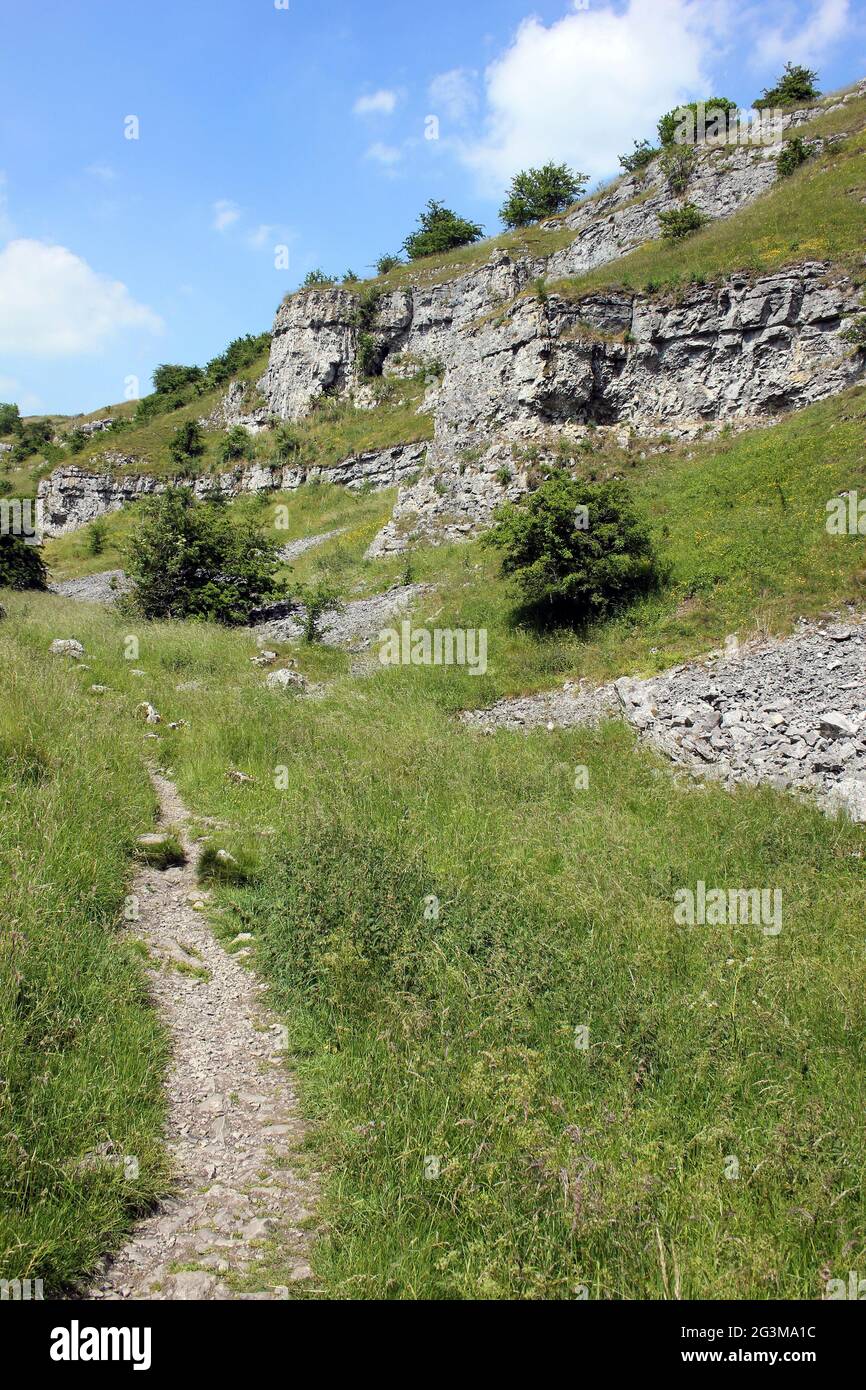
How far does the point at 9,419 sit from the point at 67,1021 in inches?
4563

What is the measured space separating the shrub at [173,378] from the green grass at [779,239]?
197ft

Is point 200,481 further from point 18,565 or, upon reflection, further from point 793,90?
point 793,90

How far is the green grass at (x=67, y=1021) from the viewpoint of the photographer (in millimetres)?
3062

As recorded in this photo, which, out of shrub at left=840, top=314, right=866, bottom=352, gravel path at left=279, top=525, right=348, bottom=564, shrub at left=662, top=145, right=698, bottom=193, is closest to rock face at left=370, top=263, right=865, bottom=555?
shrub at left=840, top=314, right=866, bottom=352

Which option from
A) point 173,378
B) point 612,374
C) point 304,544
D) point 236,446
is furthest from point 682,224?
point 173,378

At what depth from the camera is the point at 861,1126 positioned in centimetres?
379

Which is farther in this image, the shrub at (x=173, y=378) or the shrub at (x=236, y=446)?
the shrub at (x=173, y=378)

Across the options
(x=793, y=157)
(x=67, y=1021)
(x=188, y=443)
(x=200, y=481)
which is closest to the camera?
(x=67, y=1021)

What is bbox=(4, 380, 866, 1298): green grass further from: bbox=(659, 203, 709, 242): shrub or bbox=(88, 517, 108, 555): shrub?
bbox=(88, 517, 108, 555): shrub

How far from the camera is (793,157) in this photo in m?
40.1

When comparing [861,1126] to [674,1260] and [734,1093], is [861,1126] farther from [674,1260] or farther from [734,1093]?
[674,1260]

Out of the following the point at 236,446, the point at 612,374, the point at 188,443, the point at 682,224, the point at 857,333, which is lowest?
the point at 857,333

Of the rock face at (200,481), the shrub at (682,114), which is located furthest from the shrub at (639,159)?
the rock face at (200,481)

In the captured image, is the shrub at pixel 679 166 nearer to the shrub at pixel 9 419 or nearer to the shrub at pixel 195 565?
the shrub at pixel 195 565
